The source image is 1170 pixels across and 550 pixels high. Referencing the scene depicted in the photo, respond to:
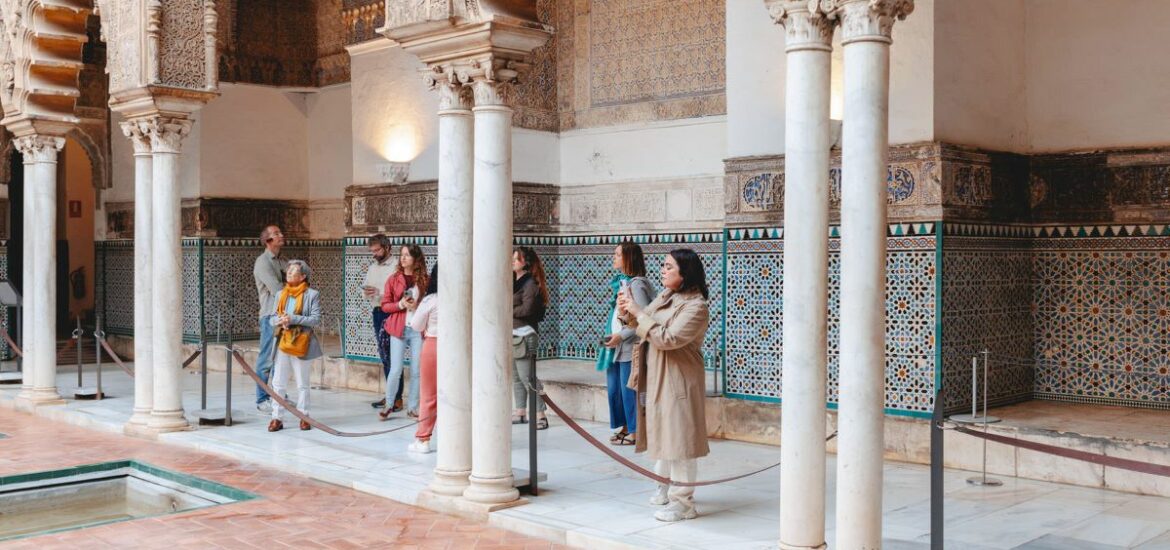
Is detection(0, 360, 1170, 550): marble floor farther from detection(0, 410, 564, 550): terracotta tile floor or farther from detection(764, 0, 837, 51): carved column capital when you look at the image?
detection(764, 0, 837, 51): carved column capital

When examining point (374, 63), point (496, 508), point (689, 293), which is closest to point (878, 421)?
point (689, 293)

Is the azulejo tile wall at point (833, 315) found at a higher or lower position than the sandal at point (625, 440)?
higher

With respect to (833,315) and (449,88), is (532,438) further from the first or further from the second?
(833,315)

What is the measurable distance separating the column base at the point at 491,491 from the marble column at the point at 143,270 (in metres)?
4.10

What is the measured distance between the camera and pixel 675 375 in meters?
5.66

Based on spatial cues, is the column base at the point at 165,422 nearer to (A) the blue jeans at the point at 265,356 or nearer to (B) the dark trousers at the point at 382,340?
(A) the blue jeans at the point at 265,356

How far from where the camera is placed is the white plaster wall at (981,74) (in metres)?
7.14

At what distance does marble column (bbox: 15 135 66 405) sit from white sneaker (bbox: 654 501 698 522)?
7.31 meters

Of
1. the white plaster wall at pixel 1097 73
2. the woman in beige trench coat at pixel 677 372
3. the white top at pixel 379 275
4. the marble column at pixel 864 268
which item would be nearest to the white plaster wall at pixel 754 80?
the white plaster wall at pixel 1097 73

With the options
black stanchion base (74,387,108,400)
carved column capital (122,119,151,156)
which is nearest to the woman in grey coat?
carved column capital (122,119,151,156)

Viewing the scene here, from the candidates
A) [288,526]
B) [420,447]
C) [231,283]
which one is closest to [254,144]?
[231,283]

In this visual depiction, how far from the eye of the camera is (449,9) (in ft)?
20.0

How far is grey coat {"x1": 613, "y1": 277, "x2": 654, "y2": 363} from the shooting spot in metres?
7.16

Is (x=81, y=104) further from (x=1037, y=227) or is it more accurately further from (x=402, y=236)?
(x=1037, y=227)
